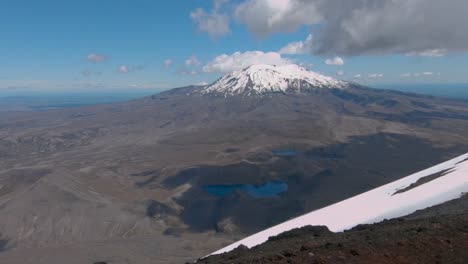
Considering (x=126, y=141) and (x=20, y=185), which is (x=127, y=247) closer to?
(x=20, y=185)

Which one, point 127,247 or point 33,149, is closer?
point 127,247

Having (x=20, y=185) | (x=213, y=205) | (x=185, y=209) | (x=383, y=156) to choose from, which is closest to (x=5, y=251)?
(x=185, y=209)

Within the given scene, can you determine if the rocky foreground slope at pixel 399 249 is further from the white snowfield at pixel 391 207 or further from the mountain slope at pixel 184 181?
the mountain slope at pixel 184 181

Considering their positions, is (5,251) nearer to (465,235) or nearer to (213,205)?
(213,205)

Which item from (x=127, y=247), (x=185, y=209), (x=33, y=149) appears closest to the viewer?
(x=127, y=247)

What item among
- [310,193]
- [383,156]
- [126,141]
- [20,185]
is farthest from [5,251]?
[126,141]

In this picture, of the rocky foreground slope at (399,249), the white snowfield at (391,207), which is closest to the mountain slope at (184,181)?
the white snowfield at (391,207)

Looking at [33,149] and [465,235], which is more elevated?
[465,235]

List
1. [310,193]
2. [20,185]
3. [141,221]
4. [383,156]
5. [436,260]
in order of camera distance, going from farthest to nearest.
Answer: [383,156], [20,185], [310,193], [141,221], [436,260]

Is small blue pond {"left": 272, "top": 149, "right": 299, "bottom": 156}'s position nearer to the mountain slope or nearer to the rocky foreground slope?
the mountain slope

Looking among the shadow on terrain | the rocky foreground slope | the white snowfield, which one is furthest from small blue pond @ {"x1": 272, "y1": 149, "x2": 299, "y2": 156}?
the rocky foreground slope
